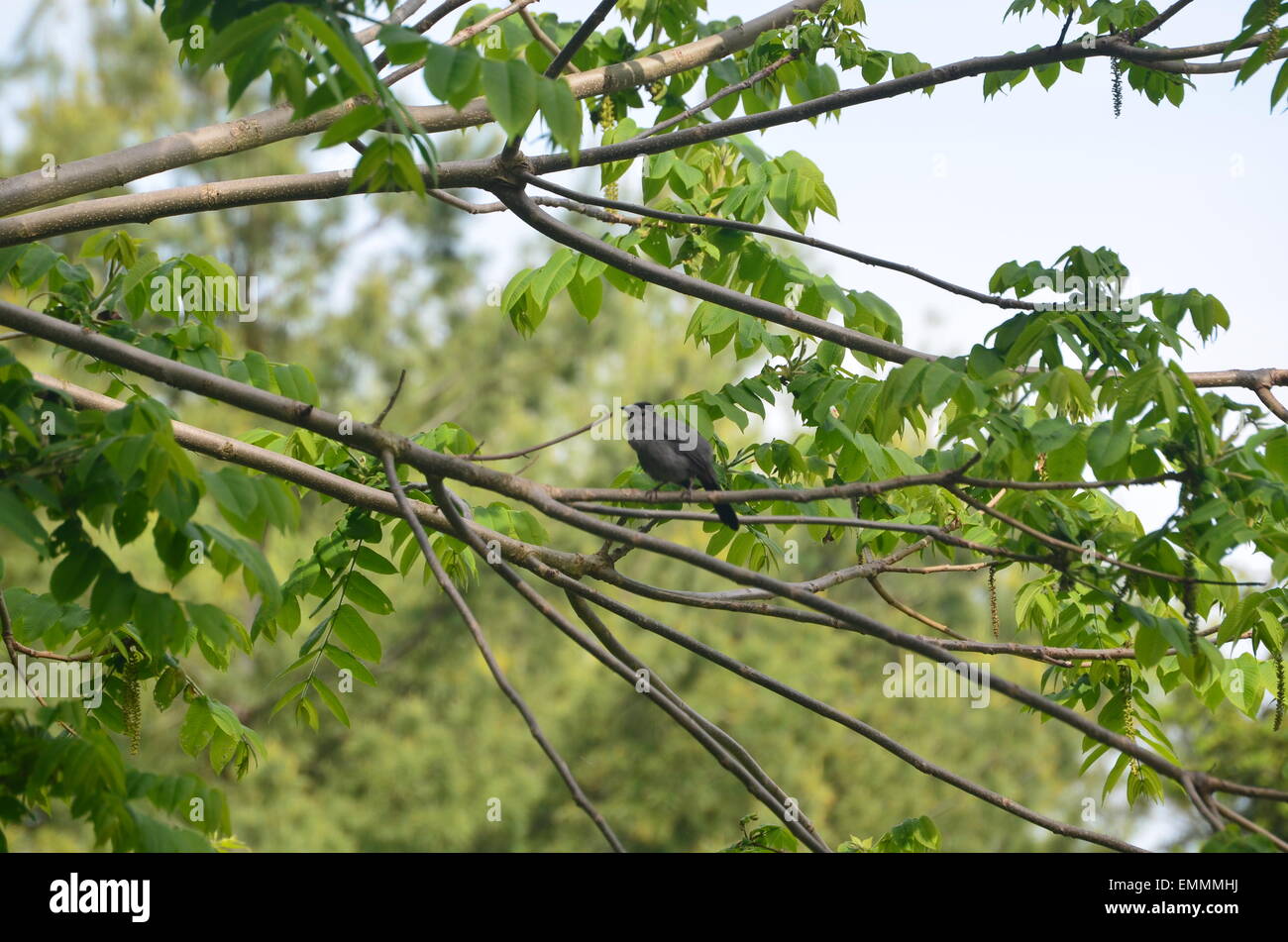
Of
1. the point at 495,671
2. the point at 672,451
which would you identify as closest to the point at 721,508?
the point at 672,451

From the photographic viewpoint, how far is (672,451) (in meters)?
4.80

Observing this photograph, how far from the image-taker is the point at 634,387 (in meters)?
19.8

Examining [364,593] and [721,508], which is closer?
[364,593]

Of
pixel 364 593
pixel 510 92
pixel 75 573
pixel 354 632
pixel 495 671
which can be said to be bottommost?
pixel 495 671

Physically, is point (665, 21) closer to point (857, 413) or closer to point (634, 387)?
point (857, 413)

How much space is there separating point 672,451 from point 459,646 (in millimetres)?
13682

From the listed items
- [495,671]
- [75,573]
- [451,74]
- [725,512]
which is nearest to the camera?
[451,74]

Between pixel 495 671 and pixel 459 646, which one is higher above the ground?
pixel 459 646

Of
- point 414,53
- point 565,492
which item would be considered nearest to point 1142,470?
point 565,492

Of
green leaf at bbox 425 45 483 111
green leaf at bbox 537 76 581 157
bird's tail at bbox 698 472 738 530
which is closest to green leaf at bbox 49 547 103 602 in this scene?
green leaf at bbox 425 45 483 111

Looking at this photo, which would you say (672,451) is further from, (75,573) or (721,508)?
(75,573)

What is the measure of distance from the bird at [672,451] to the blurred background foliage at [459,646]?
10.0 metres
